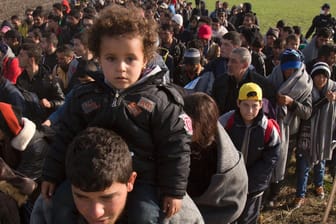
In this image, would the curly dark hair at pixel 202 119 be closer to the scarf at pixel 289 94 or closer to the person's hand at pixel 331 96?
the scarf at pixel 289 94

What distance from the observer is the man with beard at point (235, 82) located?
190 inches

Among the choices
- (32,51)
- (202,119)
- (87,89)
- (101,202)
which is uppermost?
(87,89)

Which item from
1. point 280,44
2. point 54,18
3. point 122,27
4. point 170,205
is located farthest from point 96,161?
point 54,18

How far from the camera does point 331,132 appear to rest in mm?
5590

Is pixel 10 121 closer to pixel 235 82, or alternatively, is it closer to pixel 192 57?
pixel 235 82

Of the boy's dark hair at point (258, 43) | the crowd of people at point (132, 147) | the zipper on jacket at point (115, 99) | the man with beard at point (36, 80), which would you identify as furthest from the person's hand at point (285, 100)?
the zipper on jacket at point (115, 99)

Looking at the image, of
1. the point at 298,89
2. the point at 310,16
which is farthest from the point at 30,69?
the point at 310,16

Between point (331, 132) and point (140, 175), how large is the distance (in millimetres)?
4094

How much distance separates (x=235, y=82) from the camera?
4.87m

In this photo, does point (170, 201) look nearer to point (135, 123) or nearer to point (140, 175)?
point (140, 175)

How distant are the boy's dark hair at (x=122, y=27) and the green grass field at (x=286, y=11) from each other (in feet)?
76.3

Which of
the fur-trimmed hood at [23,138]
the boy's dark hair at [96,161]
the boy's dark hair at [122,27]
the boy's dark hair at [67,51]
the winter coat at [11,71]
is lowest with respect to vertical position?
the winter coat at [11,71]

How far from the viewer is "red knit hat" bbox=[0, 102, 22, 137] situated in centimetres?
302

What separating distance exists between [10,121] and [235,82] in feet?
8.52
